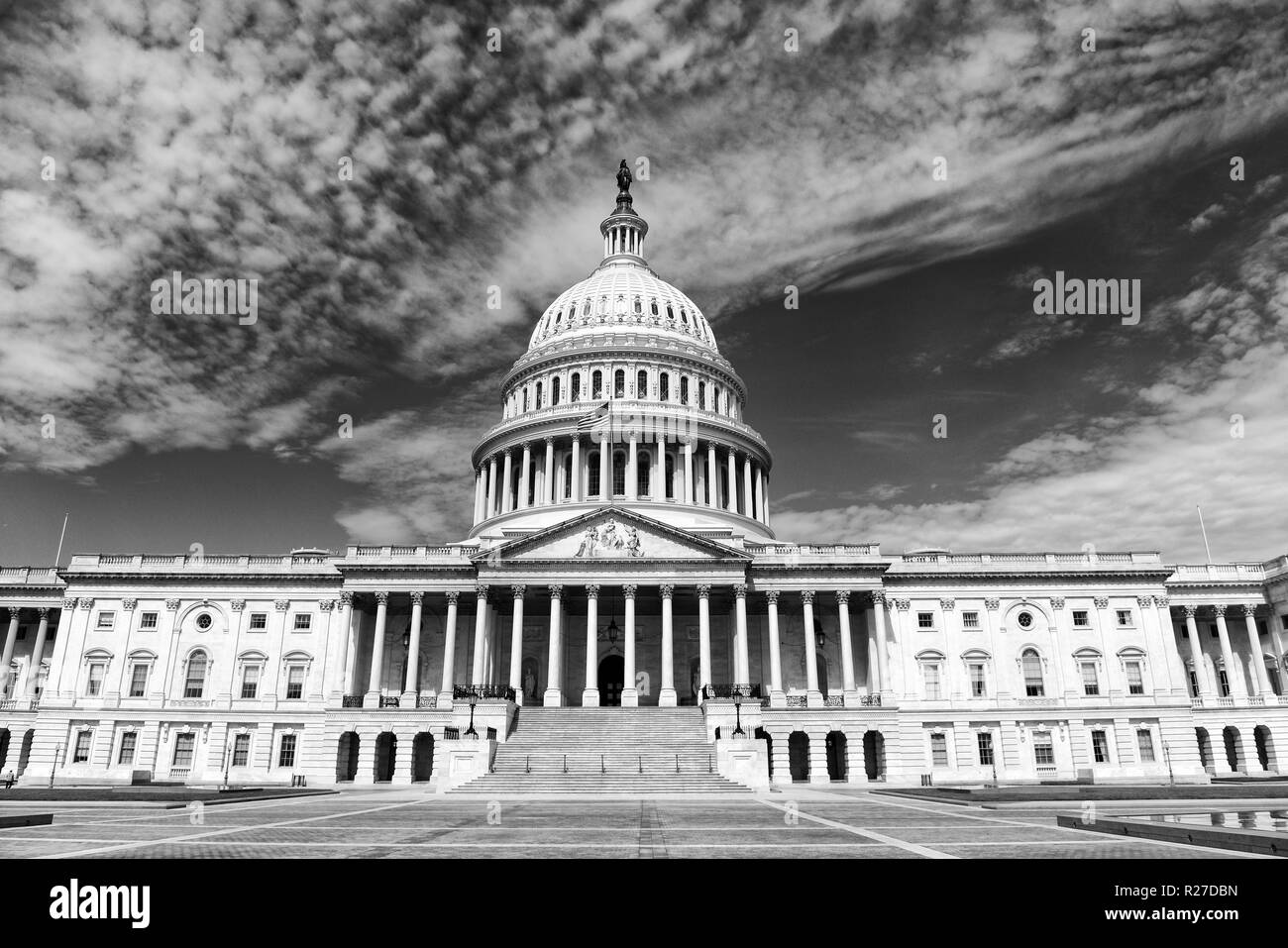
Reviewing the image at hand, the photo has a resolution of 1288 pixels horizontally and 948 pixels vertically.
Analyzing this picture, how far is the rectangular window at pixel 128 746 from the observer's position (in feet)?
193

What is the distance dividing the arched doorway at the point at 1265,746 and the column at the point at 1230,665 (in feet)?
8.85

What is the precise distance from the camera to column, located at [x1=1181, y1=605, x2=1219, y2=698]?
65.1m

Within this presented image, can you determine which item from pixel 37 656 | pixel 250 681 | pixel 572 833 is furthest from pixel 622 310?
pixel 572 833

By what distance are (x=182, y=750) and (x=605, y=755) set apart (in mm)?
33045

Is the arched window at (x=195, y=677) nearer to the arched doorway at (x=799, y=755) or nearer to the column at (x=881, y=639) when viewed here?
the arched doorway at (x=799, y=755)

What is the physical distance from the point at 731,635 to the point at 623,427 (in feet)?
73.1

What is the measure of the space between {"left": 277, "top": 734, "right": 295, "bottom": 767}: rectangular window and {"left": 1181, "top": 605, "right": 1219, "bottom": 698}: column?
214ft

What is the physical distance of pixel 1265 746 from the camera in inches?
2537

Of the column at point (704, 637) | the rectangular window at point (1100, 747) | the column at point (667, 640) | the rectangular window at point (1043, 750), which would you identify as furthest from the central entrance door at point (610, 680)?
the rectangular window at point (1100, 747)

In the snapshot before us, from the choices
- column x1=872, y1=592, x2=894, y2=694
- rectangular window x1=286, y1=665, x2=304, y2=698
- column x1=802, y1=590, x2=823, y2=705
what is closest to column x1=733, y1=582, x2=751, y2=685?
column x1=802, y1=590, x2=823, y2=705

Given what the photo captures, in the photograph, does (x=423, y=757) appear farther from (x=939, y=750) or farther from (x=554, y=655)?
(x=939, y=750)

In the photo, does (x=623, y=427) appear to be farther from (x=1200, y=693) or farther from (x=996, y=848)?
(x=996, y=848)

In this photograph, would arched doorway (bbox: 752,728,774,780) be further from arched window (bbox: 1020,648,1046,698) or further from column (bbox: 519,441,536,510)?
column (bbox: 519,441,536,510)

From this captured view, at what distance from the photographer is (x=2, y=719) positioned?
61781mm
